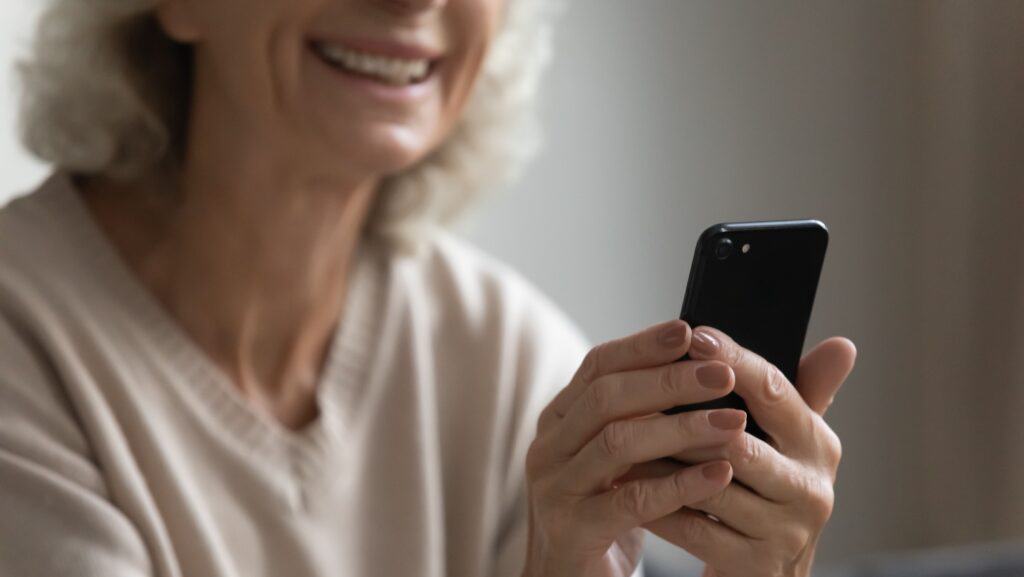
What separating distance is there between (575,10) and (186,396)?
43.9 inches

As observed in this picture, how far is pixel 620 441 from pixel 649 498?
0.16 ft

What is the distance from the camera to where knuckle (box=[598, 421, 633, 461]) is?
2.61 ft

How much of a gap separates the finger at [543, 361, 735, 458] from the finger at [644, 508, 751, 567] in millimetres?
88

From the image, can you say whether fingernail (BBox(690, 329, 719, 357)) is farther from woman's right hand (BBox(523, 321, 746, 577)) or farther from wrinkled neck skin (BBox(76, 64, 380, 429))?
wrinkled neck skin (BBox(76, 64, 380, 429))

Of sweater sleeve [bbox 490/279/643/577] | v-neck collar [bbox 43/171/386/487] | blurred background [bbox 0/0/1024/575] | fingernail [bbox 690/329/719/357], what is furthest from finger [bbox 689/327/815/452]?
blurred background [bbox 0/0/1024/575]

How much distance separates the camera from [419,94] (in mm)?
1126

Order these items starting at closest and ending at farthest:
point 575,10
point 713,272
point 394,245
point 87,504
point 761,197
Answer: point 713,272
point 87,504
point 394,245
point 575,10
point 761,197

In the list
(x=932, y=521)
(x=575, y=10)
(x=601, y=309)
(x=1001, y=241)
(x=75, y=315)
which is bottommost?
(x=932, y=521)

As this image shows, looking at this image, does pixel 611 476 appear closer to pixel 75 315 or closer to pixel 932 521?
pixel 75 315

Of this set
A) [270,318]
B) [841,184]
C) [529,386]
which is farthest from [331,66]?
[841,184]

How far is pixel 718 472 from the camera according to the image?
787 mm

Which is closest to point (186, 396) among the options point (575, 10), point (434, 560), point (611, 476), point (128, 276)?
point (128, 276)

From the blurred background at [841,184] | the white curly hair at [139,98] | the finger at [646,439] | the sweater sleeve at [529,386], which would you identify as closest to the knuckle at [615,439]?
the finger at [646,439]

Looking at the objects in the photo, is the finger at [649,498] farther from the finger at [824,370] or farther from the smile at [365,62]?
the smile at [365,62]
